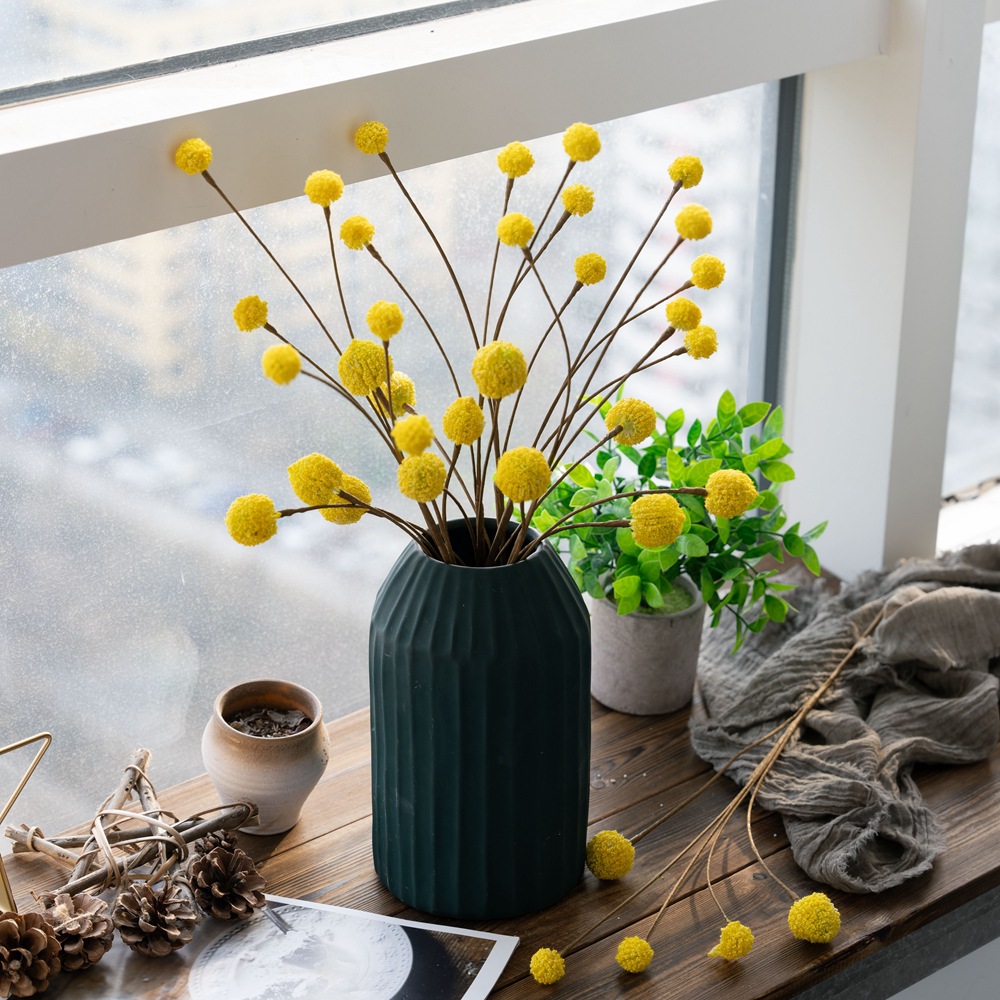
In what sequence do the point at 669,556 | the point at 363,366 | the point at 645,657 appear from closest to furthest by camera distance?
the point at 363,366 < the point at 669,556 < the point at 645,657

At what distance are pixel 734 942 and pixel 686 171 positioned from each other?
0.58 m

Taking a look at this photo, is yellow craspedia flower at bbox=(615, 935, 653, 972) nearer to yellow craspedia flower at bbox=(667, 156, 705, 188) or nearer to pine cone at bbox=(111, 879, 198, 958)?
pine cone at bbox=(111, 879, 198, 958)

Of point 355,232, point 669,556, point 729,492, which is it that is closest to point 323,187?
point 355,232

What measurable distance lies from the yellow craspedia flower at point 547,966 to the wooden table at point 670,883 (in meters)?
0.02

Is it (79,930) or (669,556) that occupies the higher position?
(669,556)

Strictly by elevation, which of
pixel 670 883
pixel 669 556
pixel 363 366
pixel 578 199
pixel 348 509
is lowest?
pixel 670 883

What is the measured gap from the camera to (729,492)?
87 centimetres

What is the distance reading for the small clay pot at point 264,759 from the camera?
1.11 metres

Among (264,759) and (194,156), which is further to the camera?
(264,759)

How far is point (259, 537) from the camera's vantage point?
33.6 inches

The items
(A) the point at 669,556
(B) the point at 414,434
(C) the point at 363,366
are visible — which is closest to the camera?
(B) the point at 414,434

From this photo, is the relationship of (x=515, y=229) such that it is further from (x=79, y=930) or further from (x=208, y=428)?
(x=79, y=930)

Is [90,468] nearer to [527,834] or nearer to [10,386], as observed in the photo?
[10,386]

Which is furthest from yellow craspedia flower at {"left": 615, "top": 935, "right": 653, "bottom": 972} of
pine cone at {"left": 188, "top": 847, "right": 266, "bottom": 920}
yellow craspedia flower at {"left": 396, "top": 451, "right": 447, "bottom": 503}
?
yellow craspedia flower at {"left": 396, "top": 451, "right": 447, "bottom": 503}
